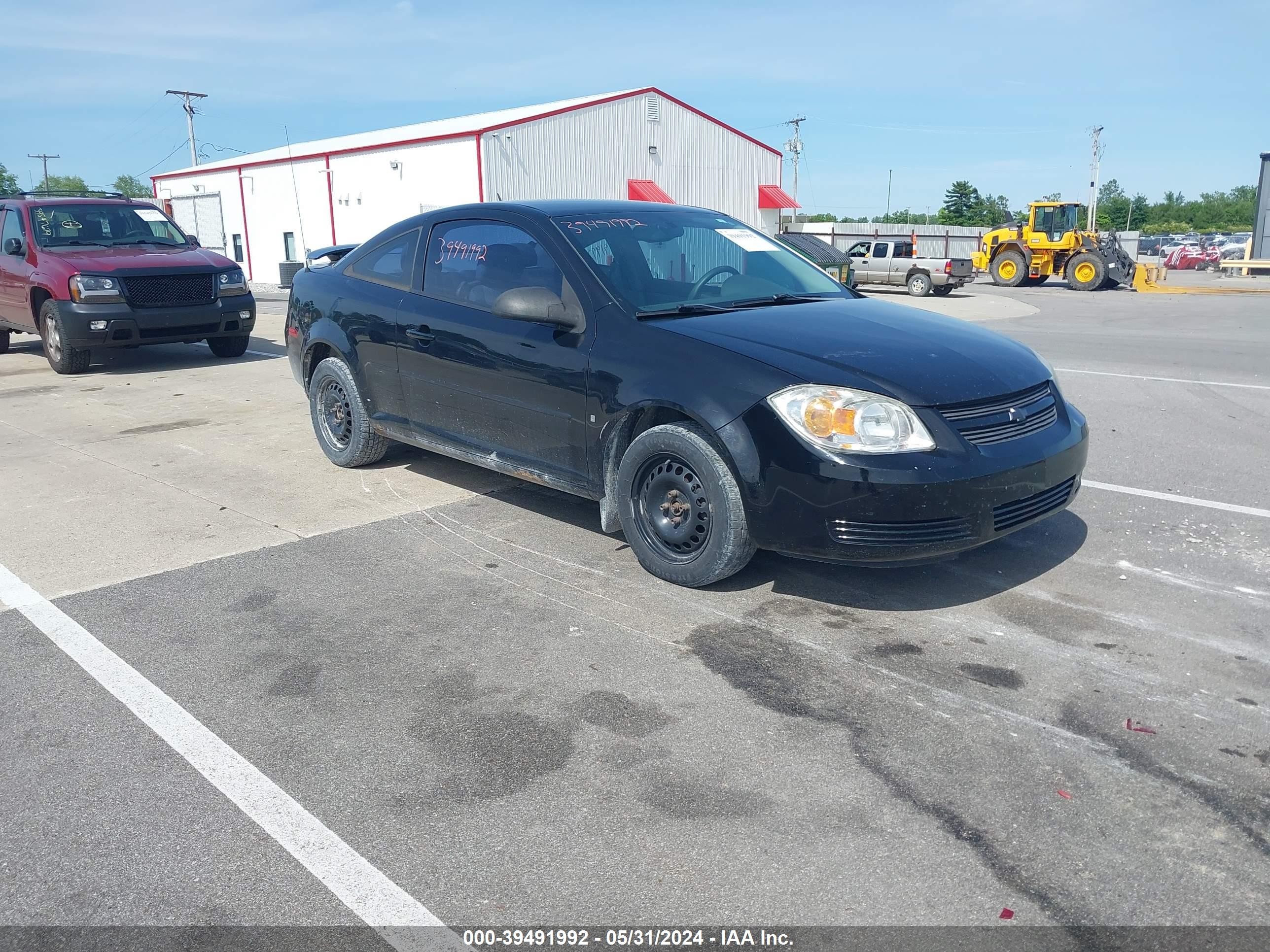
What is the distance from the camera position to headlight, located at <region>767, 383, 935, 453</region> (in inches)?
152

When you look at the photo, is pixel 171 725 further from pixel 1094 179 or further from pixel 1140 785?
pixel 1094 179

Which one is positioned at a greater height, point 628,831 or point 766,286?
point 766,286

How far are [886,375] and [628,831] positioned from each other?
2110 mm

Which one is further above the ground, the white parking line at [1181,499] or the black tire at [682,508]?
the black tire at [682,508]

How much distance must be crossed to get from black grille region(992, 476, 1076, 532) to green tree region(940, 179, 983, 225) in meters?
93.7

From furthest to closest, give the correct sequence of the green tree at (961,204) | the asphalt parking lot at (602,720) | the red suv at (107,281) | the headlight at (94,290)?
the green tree at (961,204) < the red suv at (107,281) < the headlight at (94,290) < the asphalt parking lot at (602,720)

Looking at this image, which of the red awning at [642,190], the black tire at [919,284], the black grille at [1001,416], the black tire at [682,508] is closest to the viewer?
the black grille at [1001,416]

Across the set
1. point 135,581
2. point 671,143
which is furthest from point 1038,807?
point 671,143

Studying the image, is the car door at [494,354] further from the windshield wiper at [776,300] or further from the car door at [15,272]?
the car door at [15,272]

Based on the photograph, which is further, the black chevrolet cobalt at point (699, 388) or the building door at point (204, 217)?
the building door at point (204, 217)

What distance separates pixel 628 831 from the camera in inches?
108

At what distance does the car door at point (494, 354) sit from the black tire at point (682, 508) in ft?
1.14

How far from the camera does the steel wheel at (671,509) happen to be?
169 inches

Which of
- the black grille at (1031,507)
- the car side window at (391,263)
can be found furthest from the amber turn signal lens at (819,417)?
the car side window at (391,263)
